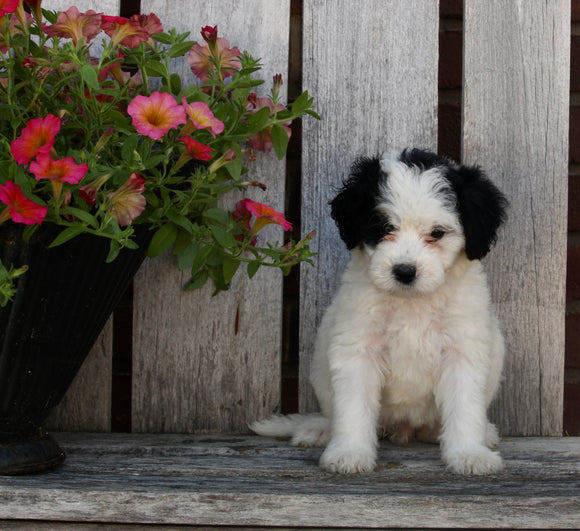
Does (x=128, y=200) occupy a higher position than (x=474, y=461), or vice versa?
(x=128, y=200)

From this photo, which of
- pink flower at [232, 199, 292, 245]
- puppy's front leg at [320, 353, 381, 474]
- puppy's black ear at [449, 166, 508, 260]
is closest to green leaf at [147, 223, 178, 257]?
pink flower at [232, 199, 292, 245]

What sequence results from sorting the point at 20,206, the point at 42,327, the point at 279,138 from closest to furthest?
1. the point at 20,206
2. the point at 42,327
3. the point at 279,138

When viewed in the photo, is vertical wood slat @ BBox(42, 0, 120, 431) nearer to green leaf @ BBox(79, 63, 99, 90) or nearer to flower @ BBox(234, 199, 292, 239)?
flower @ BBox(234, 199, 292, 239)

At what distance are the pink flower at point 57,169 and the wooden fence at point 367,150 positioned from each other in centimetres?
90

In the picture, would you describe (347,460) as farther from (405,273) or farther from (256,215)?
(256,215)

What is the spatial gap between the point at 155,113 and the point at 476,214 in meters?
1.00

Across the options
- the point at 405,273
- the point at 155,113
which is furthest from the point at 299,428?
the point at 155,113

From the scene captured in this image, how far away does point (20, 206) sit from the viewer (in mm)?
1733

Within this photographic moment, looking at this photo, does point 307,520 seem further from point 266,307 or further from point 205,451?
point 266,307

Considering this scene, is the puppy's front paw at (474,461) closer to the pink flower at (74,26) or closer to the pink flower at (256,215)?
the pink flower at (256,215)

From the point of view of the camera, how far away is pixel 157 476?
77.8 inches

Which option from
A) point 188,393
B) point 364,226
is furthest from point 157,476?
point 364,226

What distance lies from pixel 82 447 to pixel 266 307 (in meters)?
0.76

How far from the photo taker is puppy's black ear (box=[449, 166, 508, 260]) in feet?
7.39
